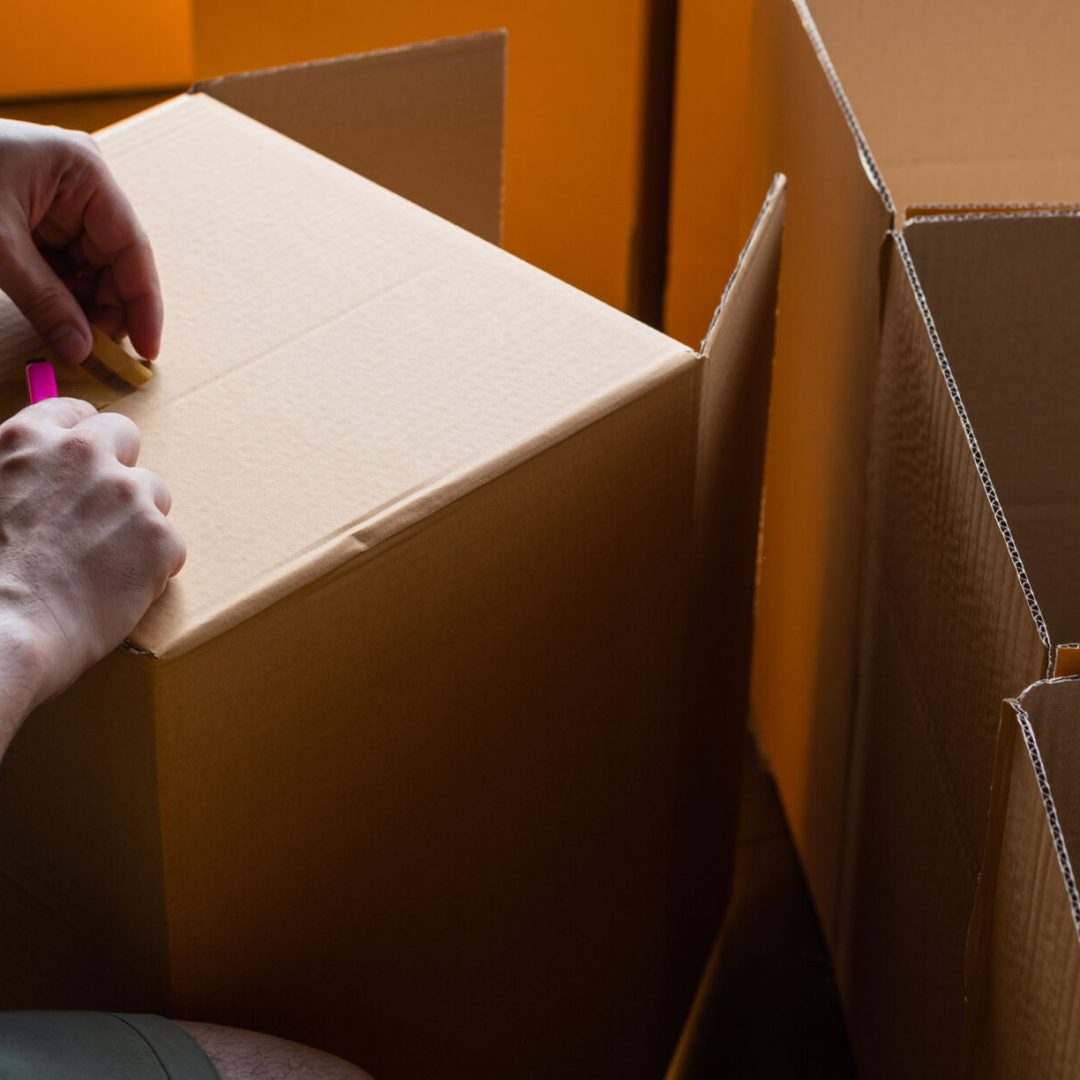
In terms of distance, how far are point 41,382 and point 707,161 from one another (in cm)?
76

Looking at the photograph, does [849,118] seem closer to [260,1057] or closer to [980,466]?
[980,466]

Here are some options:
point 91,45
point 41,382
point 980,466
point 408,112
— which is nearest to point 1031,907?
point 980,466

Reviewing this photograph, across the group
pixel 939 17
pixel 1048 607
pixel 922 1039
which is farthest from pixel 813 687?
pixel 939 17

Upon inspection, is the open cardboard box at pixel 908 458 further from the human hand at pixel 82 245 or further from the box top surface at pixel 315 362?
the human hand at pixel 82 245

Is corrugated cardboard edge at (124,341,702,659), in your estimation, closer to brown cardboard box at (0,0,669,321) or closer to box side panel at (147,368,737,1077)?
box side panel at (147,368,737,1077)

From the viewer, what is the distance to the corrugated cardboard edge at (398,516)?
21.2 inches

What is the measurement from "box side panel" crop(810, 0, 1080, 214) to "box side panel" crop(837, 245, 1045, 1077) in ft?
1.13

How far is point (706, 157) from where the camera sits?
127cm

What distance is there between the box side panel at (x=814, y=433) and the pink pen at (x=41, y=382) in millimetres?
417

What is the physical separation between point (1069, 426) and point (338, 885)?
21.3 inches

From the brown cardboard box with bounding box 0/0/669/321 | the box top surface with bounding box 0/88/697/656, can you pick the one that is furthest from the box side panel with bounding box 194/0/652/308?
the box top surface with bounding box 0/88/697/656

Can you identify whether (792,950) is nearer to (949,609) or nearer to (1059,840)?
(949,609)

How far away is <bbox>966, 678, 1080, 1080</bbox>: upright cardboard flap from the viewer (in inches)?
19.9

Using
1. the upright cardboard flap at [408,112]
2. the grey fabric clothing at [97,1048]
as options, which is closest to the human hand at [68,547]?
the grey fabric clothing at [97,1048]
